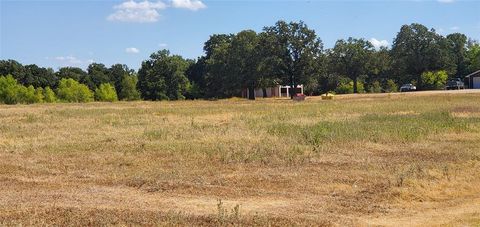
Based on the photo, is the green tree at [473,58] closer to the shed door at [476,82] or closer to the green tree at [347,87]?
the shed door at [476,82]

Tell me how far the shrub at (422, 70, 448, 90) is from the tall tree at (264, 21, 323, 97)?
3035 cm

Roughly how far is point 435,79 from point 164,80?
2014 inches

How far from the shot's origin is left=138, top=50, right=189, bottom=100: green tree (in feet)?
331

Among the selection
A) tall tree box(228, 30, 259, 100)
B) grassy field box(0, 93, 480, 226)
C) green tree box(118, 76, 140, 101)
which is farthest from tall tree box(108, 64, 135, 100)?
grassy field box(0, 93, 480, 226)

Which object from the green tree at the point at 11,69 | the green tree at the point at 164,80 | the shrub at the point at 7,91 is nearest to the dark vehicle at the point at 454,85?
the green tree at the point at 164,80

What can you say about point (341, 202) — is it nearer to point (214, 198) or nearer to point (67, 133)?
point (214, 198)

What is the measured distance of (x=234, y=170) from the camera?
14539 mm

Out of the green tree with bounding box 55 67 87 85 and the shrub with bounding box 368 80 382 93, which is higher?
the green tree with bounding box 55 67 87 85

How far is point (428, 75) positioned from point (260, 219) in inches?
3688

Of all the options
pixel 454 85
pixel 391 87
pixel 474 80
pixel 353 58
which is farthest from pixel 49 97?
pixel 474 80

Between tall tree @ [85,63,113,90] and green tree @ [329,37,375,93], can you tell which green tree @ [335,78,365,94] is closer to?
green tree @ [329,37,375,93]

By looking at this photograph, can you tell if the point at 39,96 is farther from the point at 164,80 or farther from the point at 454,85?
the point at 454,85

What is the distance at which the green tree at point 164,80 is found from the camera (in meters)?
101

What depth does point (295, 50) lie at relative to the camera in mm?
75250
